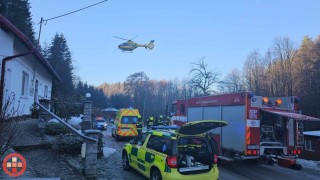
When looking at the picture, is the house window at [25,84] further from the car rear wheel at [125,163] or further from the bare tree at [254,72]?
the bare tree at [254,72]

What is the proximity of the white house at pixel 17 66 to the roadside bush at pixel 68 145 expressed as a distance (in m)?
1.70

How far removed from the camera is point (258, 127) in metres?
11.2

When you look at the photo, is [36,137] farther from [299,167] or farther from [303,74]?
[303,74]

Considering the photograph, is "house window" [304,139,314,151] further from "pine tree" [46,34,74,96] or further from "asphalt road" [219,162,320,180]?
"pine tree" [46,34,74,96]

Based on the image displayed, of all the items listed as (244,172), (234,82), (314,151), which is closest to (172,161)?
(244,172)

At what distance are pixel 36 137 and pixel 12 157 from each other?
6.26 m

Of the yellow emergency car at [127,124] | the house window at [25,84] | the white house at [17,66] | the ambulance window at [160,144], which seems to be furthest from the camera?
the yellow emergency car at [127,124]

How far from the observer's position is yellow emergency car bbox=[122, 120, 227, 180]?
7344 millimetres

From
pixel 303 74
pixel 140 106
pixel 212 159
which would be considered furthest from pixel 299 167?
pixel 140 106

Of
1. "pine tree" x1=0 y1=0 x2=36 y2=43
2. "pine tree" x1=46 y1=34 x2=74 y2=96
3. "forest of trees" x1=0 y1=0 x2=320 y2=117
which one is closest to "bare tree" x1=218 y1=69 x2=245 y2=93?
"forest of trees" x1=0 y1=0 x2=320 y2=117

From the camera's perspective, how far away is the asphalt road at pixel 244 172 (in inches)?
376

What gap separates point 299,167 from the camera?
11.9 meters

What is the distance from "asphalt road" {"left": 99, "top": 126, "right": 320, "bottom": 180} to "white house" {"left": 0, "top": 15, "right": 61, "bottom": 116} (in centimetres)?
368

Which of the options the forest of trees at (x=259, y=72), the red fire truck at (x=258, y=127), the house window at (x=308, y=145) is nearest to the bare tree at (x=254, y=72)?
the forest of trees at (x=259, y=72)
